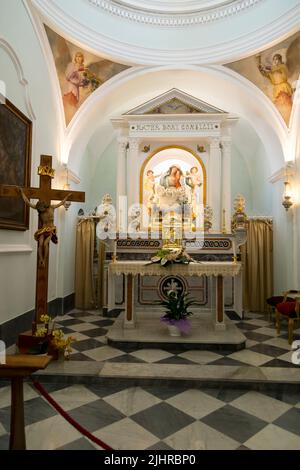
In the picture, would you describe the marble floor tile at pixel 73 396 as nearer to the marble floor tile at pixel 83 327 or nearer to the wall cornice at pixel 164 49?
the marble floor tile at pixel 83 327

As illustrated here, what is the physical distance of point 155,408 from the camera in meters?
3.33

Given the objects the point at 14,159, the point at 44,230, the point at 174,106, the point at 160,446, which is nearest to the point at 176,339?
the point at 160,446

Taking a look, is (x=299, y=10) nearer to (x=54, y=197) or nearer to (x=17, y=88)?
(x=17, y=88)

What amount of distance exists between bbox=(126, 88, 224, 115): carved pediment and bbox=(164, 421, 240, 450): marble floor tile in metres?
7.83

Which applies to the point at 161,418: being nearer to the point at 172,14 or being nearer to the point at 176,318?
the point at 176,318

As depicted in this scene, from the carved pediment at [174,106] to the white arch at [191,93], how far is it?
41 centimetres

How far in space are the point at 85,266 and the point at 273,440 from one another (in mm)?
6995

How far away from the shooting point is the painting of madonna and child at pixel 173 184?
8859mm

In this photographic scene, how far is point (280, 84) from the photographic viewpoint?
24.5 feet

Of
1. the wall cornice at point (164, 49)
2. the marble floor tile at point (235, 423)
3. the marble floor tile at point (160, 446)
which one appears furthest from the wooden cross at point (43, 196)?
the wall cornice at point (164, 49)

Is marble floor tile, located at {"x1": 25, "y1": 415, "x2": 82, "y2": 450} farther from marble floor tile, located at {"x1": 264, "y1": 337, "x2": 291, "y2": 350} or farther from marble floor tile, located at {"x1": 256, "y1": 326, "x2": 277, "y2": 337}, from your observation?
marble floor tile, located at {"x1": 256, "y1": 326, "x2": 277, "y2": 337}

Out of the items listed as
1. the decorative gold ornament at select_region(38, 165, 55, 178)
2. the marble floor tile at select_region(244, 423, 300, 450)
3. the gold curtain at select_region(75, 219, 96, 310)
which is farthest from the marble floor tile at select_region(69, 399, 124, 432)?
the gold curtain at select_region(75, 219, 96, 310)

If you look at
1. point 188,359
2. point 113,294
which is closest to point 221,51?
point 113,294
